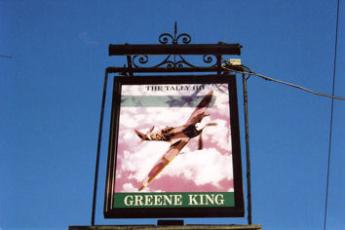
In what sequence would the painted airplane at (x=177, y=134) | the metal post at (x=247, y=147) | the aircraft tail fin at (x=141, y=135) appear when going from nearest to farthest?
the metal post at (x=247, y=147) < the painted airplane at (x=177, y=134) < the aircraft tail fin at (x=141, y=135)

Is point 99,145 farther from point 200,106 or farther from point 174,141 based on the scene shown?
point 200,106

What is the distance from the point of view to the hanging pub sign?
526cm

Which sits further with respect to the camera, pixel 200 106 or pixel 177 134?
pixel 200 106

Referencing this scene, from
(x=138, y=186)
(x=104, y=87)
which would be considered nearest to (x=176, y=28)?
(x=104, y=87)

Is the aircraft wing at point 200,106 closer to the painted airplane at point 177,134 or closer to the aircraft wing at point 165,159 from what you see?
the painted airplane at point 177,134

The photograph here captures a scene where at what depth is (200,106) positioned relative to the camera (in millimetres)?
5855

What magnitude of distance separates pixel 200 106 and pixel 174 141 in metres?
0.57

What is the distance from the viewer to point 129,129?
5.68 metres

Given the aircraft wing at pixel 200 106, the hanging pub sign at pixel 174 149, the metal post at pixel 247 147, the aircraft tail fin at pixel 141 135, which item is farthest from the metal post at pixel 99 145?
the metal post at pixel 247 147

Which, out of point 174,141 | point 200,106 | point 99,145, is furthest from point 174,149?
point 99,145

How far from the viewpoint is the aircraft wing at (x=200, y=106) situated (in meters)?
5.75

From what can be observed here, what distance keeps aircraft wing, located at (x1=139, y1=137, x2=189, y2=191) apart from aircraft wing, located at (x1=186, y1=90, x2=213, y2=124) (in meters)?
0.26

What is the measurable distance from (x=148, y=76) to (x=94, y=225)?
2.04 m

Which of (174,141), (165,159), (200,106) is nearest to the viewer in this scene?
(165,159)
